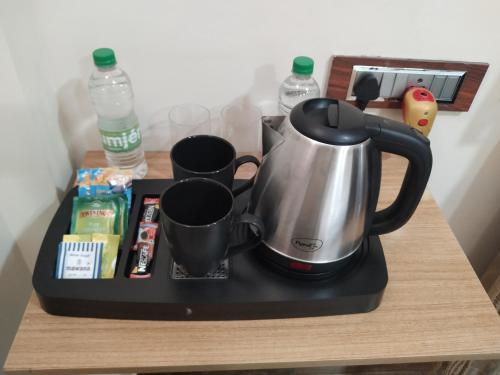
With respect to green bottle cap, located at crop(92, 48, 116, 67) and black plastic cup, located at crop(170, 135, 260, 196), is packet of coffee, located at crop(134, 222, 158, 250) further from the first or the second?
green bottle cap, located at crop(92, 48, 116, 67)

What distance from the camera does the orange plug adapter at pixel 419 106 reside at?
821 mm

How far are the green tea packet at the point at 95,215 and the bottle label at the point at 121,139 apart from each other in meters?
0.13

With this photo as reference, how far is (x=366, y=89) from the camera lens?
0.82 metres

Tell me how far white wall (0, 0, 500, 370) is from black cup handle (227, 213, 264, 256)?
325 millimetres

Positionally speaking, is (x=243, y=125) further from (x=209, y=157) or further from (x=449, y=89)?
(x=449, y=89)

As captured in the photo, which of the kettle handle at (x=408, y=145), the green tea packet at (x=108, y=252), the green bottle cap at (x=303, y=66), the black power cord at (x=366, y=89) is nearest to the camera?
the kettle handle at (x=408, y=145)

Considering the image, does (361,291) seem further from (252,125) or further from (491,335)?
(252,125)

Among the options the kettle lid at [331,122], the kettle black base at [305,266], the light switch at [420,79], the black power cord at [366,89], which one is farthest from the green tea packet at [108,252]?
the light switch at [420,79]

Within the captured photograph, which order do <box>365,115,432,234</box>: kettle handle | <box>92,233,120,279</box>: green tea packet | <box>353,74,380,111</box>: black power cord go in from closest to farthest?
<box>365,115,432,234</box>: kettle handle → <box>92,233,120,279</box>: green tea packet → <box>353,74,380,111</box>: black power cord

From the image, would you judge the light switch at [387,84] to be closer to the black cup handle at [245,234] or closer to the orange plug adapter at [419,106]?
the orange plug adapter at [419,106]

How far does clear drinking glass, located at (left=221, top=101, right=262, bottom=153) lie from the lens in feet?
2.87

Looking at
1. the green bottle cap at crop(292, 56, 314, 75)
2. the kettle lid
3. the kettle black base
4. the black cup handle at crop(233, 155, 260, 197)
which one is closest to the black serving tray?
the kettle black base

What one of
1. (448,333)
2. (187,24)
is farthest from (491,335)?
(187,24)

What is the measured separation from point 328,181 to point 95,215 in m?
0.38
